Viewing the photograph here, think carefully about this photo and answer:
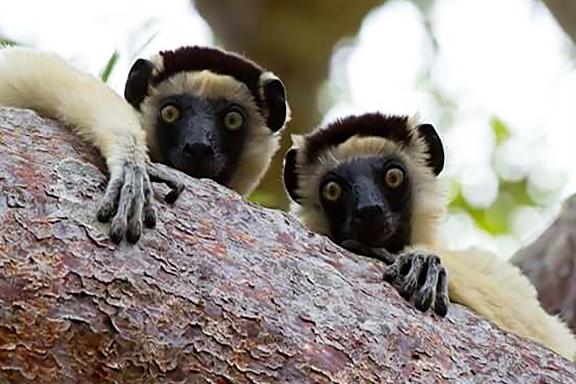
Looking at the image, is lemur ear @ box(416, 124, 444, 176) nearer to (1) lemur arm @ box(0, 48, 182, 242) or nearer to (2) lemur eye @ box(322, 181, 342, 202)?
(2) lemur eye @ box(322, 181, 342, 202)

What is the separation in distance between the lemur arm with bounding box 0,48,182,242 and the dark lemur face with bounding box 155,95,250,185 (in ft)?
2.44

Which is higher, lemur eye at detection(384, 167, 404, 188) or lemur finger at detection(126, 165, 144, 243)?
lemur eye at detection(384, 167, 404, 188)

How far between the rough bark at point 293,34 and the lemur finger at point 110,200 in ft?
7.90

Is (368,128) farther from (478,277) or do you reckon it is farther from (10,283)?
(10,283)

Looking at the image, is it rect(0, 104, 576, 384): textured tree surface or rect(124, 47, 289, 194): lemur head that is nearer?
rect(0, 104, 576, 384): textured tree surface

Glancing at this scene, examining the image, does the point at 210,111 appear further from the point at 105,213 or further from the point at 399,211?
the point at 105,213

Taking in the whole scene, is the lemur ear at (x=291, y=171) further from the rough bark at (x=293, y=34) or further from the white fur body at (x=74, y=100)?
the white fur body at (x=74, y=100)

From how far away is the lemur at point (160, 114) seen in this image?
2842 millimetres

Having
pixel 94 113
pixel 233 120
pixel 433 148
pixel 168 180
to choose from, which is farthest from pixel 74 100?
pixel 433 148

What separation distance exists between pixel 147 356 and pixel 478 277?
1450 millimetres

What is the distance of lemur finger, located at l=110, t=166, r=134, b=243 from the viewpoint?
257cm

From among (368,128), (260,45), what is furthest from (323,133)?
(260,45)

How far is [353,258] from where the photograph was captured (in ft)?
10.4

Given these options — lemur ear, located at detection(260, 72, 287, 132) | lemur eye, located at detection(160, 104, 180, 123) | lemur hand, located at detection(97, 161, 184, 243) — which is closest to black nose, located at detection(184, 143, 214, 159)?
lemur eye, located at detection(160, 104, 180, 123)
